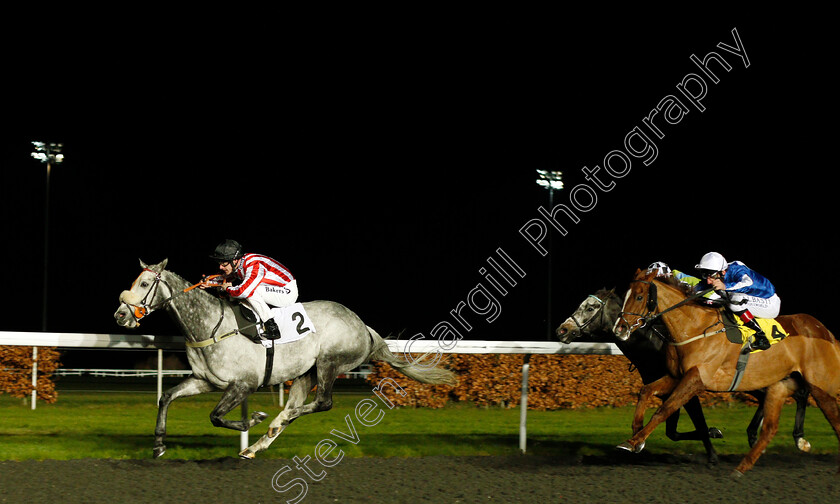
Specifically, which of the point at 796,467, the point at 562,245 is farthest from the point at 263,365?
the point at 562,245

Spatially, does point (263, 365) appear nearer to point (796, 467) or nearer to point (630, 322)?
point (630, 322)

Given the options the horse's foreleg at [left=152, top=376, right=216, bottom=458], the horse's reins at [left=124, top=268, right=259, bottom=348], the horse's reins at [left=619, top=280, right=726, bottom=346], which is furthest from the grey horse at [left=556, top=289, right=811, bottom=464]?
the horse's foreleg at [left=152, top=376, right=216, bottom=458]

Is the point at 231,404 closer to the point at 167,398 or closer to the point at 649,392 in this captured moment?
the point at 167,398

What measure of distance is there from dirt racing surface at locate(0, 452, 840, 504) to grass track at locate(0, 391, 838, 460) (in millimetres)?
525

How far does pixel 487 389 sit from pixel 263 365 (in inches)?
168

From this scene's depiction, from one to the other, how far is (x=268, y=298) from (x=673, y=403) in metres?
2.96

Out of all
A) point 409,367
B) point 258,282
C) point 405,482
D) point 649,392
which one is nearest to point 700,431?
point 649,392

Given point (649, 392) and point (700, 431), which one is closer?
point (649, 392)

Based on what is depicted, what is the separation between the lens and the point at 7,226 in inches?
1517

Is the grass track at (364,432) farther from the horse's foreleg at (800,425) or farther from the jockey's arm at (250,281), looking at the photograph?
the jockey's arm at (250,281)

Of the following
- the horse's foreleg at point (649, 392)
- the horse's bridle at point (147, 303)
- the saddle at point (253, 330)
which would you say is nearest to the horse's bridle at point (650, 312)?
the horse's foreleg at point (649, 392)

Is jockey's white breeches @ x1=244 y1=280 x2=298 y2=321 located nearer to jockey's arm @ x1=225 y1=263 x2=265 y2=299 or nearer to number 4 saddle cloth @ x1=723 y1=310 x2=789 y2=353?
jockey's arm @ x1=225 y1=263 x2=265 y2=299

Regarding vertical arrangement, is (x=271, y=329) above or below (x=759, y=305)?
below

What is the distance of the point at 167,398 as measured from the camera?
5.24m
